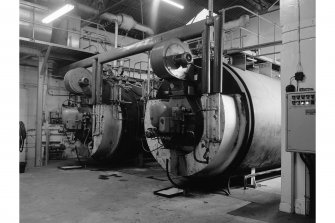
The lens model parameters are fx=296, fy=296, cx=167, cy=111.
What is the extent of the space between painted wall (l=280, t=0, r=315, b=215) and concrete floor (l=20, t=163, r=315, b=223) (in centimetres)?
25

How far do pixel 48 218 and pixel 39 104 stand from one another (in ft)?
17.3

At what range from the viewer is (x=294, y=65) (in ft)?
13.4

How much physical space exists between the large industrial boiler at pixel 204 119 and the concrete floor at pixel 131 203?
59 centimetres

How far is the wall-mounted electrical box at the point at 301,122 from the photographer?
3.41 meters

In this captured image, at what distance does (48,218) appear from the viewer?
3879mm

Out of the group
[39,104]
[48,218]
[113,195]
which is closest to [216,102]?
[113,195]

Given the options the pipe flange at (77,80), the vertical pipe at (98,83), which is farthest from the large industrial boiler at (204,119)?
the pipe flange at (77,80)

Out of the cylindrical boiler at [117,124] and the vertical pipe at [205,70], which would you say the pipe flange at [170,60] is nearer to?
the vertical pipe at [205,70]

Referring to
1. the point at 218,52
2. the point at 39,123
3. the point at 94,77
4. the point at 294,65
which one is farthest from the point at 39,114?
the point at 294,65

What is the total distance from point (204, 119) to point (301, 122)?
177 centimetres

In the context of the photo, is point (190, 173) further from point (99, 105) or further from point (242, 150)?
point (99, 105)

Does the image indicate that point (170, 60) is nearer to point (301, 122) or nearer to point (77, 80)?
point (301, 122)

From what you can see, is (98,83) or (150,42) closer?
(150,42)

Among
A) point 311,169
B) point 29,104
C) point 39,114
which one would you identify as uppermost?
point 29,104
